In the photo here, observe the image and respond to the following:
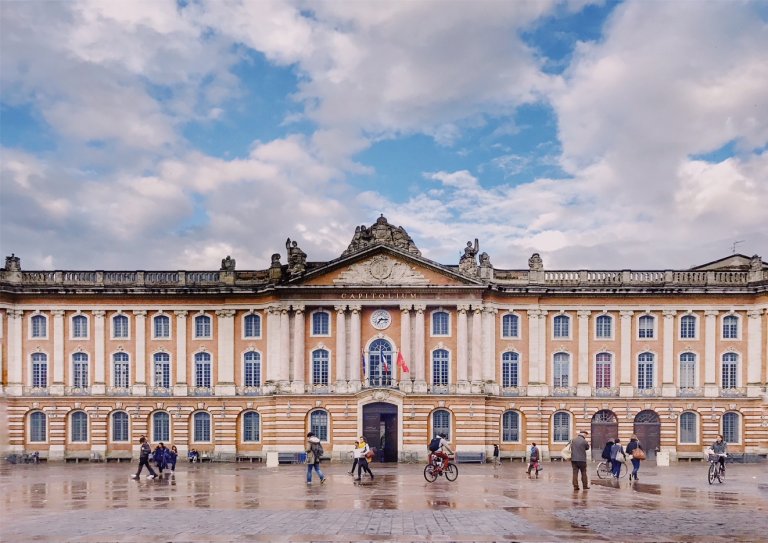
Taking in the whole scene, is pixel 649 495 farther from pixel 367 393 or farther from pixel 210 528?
pixel 367 393

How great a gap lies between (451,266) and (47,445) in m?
29.8

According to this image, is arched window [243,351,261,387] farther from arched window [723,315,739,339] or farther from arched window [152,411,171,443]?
arched window [723,315,739,339]

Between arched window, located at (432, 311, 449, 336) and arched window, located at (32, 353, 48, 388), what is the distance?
26.6 m

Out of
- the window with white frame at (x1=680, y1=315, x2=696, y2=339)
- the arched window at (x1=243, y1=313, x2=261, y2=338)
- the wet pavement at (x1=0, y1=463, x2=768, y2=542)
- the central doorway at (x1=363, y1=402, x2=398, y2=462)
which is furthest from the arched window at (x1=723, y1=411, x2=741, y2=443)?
the arched window at (x1=243, y1=313, x2=261, y2=338)

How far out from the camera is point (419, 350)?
54562 millimetres

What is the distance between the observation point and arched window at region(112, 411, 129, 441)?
56.5 m

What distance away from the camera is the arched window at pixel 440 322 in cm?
5531

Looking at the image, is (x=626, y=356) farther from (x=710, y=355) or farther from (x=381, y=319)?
(x=381, y=319)

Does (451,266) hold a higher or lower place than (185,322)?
higher

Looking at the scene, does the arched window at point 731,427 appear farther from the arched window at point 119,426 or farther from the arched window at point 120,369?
the arched window at point 120,369

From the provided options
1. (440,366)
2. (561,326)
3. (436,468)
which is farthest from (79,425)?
(561,326)

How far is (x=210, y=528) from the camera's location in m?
20.7

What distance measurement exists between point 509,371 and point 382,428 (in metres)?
9.58

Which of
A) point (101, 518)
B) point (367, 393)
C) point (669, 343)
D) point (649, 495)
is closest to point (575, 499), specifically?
Answer: point (649, 495)
